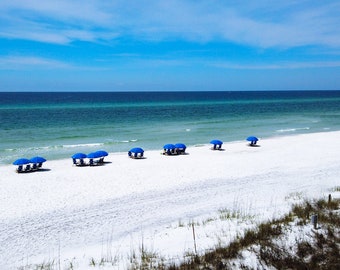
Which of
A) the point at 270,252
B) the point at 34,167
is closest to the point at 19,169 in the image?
the point at 34,167

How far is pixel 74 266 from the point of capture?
719 cm

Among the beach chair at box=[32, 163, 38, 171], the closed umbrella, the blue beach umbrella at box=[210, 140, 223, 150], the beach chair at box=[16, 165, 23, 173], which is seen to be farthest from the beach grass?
the closed umbrella

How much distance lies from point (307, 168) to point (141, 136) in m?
17.5

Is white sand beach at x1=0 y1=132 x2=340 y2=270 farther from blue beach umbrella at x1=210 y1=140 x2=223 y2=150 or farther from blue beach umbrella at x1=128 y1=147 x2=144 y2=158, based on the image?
blue beach umbrella at x1=210 y1=140 x2=223 y2=150

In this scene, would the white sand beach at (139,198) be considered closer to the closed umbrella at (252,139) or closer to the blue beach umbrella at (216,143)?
the blue beach umbrella at (216,143)

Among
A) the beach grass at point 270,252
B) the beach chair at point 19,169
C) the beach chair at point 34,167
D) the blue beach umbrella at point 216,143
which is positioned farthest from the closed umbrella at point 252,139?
the beach grass at point 270,252

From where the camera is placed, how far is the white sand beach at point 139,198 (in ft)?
29.0

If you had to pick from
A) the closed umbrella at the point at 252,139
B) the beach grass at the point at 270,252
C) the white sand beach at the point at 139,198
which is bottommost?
the white sand beach at the point at 139,198

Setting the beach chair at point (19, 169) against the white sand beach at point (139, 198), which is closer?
the white sand beach at point (139, 198)

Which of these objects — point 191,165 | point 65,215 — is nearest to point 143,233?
point 65,215

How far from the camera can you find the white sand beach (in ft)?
29.0

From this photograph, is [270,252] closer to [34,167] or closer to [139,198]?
[139,198]

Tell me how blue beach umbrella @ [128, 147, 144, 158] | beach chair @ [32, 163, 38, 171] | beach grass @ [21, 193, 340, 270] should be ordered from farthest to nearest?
blue beach umbrella @ [128, 147, 144, 158]
beach chair @ [32, 163, 38, 171]
beach grass @ [21, 193, 340, 270]

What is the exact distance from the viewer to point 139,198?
13.1m
